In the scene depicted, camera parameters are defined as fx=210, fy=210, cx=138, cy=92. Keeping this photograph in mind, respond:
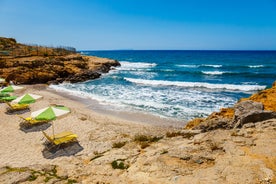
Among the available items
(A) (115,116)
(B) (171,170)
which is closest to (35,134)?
(A) (115,116)

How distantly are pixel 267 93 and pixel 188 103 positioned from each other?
315 inches

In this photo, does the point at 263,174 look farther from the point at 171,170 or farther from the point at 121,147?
the point at 121,147

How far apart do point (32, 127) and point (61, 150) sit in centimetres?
407

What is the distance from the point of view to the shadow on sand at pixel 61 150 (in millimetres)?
9511

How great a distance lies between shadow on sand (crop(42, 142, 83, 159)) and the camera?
31.2ft

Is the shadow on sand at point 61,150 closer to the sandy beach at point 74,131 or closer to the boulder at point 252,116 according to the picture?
the sandy beach at point 74,131

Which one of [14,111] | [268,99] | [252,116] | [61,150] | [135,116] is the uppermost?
[268,99]

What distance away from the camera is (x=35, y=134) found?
468 inches

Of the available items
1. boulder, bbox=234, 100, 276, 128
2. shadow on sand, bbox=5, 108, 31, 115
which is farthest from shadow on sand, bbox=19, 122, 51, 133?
boulder, bbox=234, 100, 276, 128

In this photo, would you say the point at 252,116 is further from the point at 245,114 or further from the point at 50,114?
the point at 50,114

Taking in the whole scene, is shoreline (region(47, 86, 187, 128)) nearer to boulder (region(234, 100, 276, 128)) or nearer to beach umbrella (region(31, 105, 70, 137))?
boulder (region(234, 100, 276, 128))

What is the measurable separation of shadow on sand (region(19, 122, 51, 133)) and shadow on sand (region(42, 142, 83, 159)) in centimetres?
261

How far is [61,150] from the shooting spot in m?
9.98

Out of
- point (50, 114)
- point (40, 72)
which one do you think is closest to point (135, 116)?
point (50, 114)
